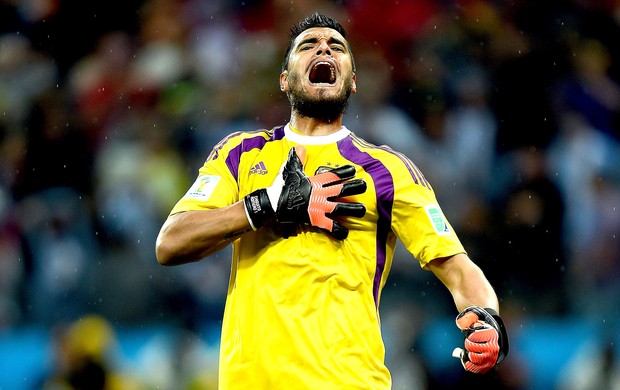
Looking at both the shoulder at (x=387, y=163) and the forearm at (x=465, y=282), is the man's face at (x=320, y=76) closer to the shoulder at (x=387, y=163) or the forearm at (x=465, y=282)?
the shoulder at (x=387, y=163)

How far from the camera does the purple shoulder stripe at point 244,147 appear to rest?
3.67 metres

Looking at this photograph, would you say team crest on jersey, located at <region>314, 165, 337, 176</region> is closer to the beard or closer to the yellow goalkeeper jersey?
the yellow goalkeeper jersey

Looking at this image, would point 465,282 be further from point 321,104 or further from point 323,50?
point 323,50

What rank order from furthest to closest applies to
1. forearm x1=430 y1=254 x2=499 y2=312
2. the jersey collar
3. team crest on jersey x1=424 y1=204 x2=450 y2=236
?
the jersey collar
team crest on jersey x1=424 y1=204 x2=450 y2=236
forearm x1=430 y1=254 x2=499 y2=312

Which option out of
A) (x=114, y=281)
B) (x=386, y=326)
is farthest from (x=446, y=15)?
(x=114, y=281)

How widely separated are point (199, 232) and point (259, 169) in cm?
40

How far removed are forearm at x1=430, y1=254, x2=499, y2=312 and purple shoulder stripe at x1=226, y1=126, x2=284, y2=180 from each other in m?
0.82

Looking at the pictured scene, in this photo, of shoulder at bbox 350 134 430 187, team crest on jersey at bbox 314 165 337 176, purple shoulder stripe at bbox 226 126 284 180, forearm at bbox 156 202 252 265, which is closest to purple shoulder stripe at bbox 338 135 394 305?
shoulder at bbox 350 134 430 187

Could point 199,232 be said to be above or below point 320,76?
below

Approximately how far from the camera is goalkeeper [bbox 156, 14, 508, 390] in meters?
3.30

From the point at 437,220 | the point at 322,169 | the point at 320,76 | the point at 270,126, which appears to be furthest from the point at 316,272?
the point at 270,126

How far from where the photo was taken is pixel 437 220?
11.6 feet

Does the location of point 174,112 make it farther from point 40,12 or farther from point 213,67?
point 40,12

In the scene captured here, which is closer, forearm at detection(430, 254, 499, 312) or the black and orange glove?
the black and orange glove
